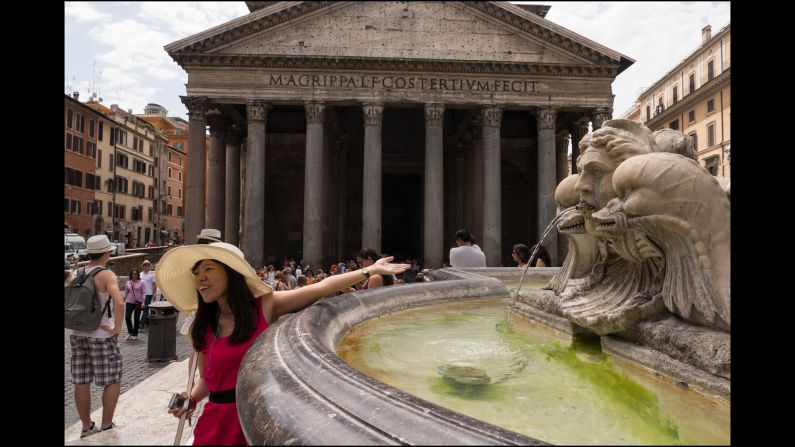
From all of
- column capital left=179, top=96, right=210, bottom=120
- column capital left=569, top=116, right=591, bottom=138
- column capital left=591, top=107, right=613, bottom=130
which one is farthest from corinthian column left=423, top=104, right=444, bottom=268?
column capital left=179, top=96, right=210, bottom=120

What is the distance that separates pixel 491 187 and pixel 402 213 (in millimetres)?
8593

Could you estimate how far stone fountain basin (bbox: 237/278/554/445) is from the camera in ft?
3.51

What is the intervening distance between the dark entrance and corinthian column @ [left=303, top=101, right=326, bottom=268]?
8018 millimetres

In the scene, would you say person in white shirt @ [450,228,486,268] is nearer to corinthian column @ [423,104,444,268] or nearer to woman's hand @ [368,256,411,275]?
woman's hand @ [368,256,411,275]

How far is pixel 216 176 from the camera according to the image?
20000 mm

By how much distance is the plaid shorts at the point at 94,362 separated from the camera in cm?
350

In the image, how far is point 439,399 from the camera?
5.79 ft

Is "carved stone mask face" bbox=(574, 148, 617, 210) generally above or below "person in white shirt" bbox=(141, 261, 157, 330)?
above

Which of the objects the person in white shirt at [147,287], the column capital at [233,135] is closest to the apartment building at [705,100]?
the column capital at [233,135]

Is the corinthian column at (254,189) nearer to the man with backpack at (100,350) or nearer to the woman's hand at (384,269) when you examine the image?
the man with backpack at (100,350)

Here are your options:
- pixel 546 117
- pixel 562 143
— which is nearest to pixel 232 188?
pixel 546 117

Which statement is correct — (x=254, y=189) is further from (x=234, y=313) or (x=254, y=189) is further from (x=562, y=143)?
(x=234, y=313)

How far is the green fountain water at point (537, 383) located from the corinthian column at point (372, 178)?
14.7 metres
